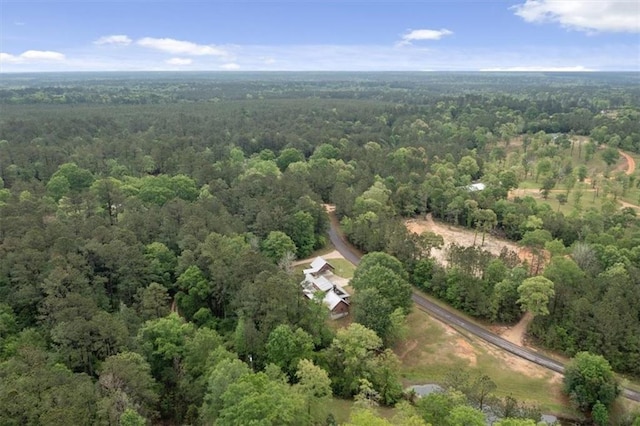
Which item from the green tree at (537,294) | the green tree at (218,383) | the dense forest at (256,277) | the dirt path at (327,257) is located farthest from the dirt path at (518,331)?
the green tree at (218,383)

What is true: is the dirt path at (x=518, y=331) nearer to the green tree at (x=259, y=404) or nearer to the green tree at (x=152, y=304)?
the green tree at (x=259, y=404)

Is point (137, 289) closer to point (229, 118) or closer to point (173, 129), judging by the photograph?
point (173, 129)

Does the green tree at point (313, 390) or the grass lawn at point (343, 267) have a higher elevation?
the green tree at point (313, 390)

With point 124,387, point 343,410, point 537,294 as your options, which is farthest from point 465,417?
point 537,294

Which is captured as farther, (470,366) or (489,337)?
(489,337)

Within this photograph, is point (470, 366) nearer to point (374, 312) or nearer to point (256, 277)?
point (374, 312)

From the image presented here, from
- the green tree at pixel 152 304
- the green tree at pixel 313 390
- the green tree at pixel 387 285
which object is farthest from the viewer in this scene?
the green tree at pixel 387 285

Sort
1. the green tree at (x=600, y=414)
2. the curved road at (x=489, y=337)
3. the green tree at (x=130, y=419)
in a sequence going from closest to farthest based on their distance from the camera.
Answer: the green tree at (x=130, y=419) < the green tree at (x=600, y=414) < the curved road at (x=489, y=337)

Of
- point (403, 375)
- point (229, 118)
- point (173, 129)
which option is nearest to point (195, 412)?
point (403, 375)
